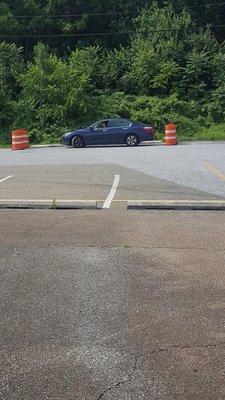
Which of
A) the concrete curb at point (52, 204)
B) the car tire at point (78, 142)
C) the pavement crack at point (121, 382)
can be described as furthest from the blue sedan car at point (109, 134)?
the pavement crack at point (121, 382)

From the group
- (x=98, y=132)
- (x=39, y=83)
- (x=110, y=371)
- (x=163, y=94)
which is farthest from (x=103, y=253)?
(x=163, y=94)

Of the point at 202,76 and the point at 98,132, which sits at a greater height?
the point at 202,76

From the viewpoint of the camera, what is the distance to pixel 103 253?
6023mm

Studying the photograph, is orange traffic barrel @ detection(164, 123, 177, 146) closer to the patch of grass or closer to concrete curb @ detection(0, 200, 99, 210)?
the patch of grass

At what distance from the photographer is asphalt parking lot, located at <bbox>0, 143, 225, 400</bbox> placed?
3.27 meters

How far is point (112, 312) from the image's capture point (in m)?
4.32

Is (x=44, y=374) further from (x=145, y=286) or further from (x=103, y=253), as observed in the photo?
(x=103, y=253)

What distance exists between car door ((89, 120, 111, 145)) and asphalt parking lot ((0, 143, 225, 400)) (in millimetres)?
14547

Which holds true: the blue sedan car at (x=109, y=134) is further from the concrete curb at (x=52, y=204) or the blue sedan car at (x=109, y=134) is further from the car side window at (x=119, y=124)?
the concrete curb at (x=52, y=204)

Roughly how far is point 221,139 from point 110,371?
81.4 feet

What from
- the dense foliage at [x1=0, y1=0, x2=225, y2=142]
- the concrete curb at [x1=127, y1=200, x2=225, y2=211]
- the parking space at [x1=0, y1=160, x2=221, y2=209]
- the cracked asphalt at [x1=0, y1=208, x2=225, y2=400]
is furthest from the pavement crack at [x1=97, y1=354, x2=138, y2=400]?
the dense foliage at [x1=0, y1=0, x2=225, y2=142]

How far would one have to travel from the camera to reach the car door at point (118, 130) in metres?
23.5

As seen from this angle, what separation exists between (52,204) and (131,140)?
15.4 meters

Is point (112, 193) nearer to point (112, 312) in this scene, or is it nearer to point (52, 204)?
point (52, 204)
